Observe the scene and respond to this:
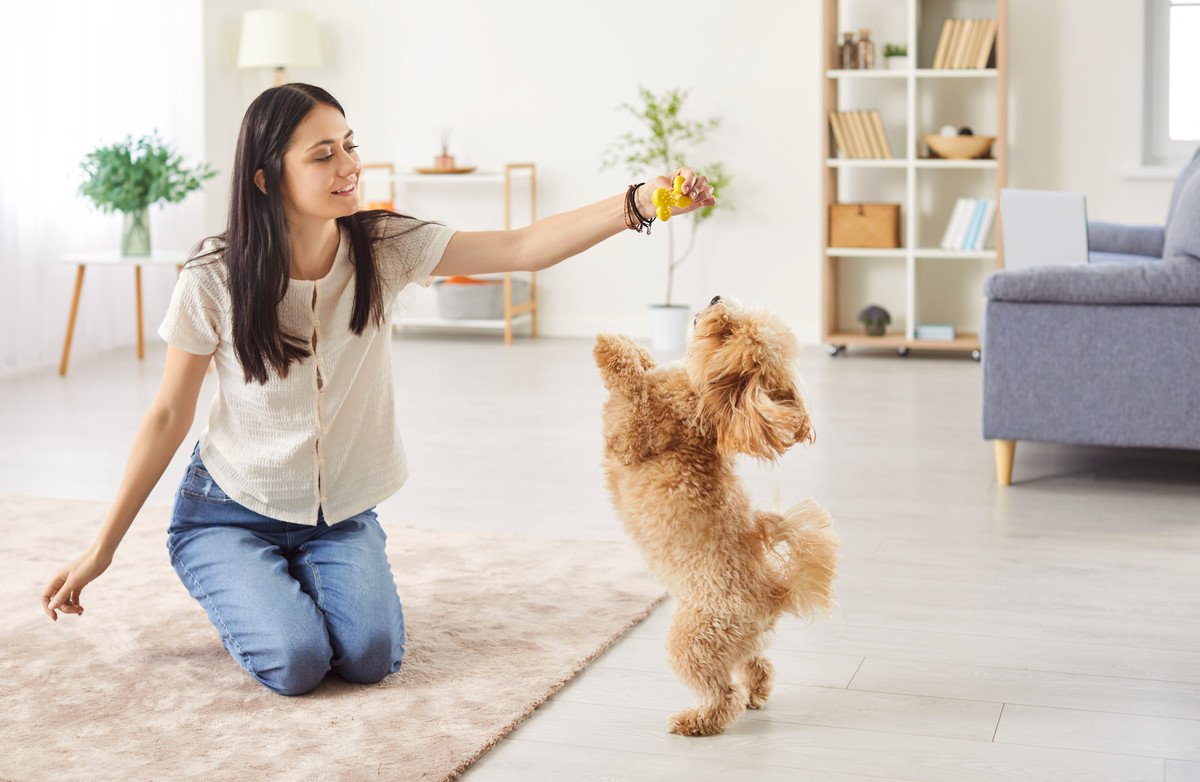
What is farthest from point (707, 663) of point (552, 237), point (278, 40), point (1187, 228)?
point (278, 40)

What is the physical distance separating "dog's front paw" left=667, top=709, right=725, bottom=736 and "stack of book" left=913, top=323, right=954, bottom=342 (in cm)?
396

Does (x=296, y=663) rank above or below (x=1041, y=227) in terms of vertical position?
below

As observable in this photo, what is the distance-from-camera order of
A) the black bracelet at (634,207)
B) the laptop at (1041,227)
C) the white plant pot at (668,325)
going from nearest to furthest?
the black bracelet at (634,207), the laptop at (1041,227), the white plant pot at (668,325)

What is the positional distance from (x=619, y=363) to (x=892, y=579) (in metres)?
1.03

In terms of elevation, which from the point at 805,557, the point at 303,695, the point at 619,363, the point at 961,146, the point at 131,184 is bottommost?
the point at 303,695

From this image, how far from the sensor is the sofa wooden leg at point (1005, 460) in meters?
3.27

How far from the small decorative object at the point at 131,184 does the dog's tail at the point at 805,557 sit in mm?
3875

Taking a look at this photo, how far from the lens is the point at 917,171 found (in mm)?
5758

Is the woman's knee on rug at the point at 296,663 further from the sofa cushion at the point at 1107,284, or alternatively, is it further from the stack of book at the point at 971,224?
the stack of book at the point at 971,224

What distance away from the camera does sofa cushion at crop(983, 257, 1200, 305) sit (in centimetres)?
305

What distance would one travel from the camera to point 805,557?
71.4 inches

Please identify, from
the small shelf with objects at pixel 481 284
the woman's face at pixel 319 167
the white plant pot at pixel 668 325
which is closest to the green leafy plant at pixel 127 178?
the small shelf with objects at pixel 481 284

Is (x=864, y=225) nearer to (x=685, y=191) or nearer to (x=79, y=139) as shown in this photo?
(x=79, y=139)

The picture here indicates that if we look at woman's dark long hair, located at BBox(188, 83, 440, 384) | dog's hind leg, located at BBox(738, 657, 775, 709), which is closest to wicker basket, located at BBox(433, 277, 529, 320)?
woman's dark long hair, located at BBox(188, 83, 440, 384)
